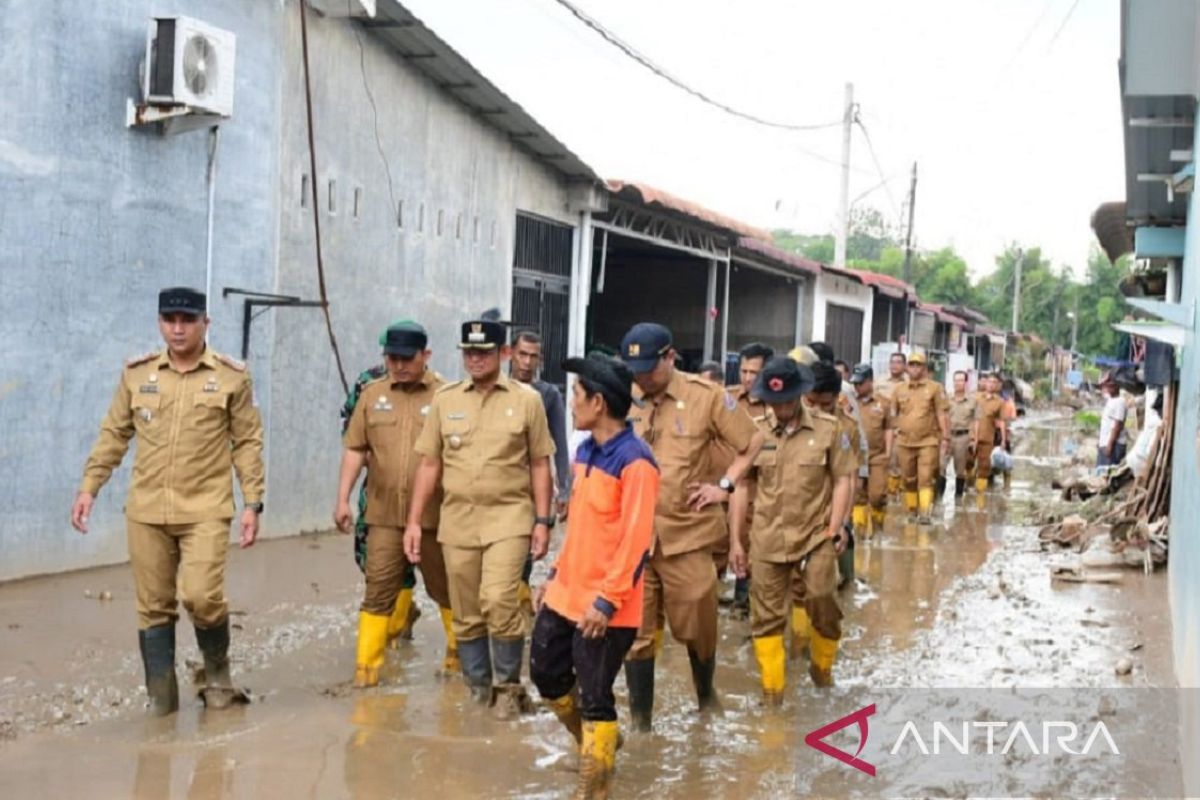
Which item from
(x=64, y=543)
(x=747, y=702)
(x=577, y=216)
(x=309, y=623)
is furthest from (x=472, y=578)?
(x=577, y=216)

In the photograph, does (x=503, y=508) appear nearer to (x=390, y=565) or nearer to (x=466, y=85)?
(x=390, y=565)

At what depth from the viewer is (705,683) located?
703 cm

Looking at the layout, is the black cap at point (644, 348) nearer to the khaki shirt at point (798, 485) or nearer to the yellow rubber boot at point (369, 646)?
the khaki shirt at point (798, 485)

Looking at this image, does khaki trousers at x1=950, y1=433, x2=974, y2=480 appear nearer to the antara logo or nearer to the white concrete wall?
the white concrete wall

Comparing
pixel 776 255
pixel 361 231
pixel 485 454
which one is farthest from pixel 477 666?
pixel 776 255

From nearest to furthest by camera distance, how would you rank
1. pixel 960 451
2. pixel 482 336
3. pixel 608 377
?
pixel 608 377 < pixel 482 336 < pixel 960 451

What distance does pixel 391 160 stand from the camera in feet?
44.5

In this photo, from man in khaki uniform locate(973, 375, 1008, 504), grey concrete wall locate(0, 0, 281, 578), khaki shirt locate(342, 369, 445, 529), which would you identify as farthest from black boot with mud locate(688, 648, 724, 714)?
man in khaki uniform locate(973, 375, 1008, 504)

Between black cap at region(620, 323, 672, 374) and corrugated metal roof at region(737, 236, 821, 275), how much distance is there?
601 inches

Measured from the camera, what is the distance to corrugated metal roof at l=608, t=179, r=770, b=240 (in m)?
17.4

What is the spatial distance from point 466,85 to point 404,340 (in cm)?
766

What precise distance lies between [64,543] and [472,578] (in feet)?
13.9

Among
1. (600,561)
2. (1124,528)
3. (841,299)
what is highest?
(841,299)

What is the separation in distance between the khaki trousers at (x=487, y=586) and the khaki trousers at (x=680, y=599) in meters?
0.10
